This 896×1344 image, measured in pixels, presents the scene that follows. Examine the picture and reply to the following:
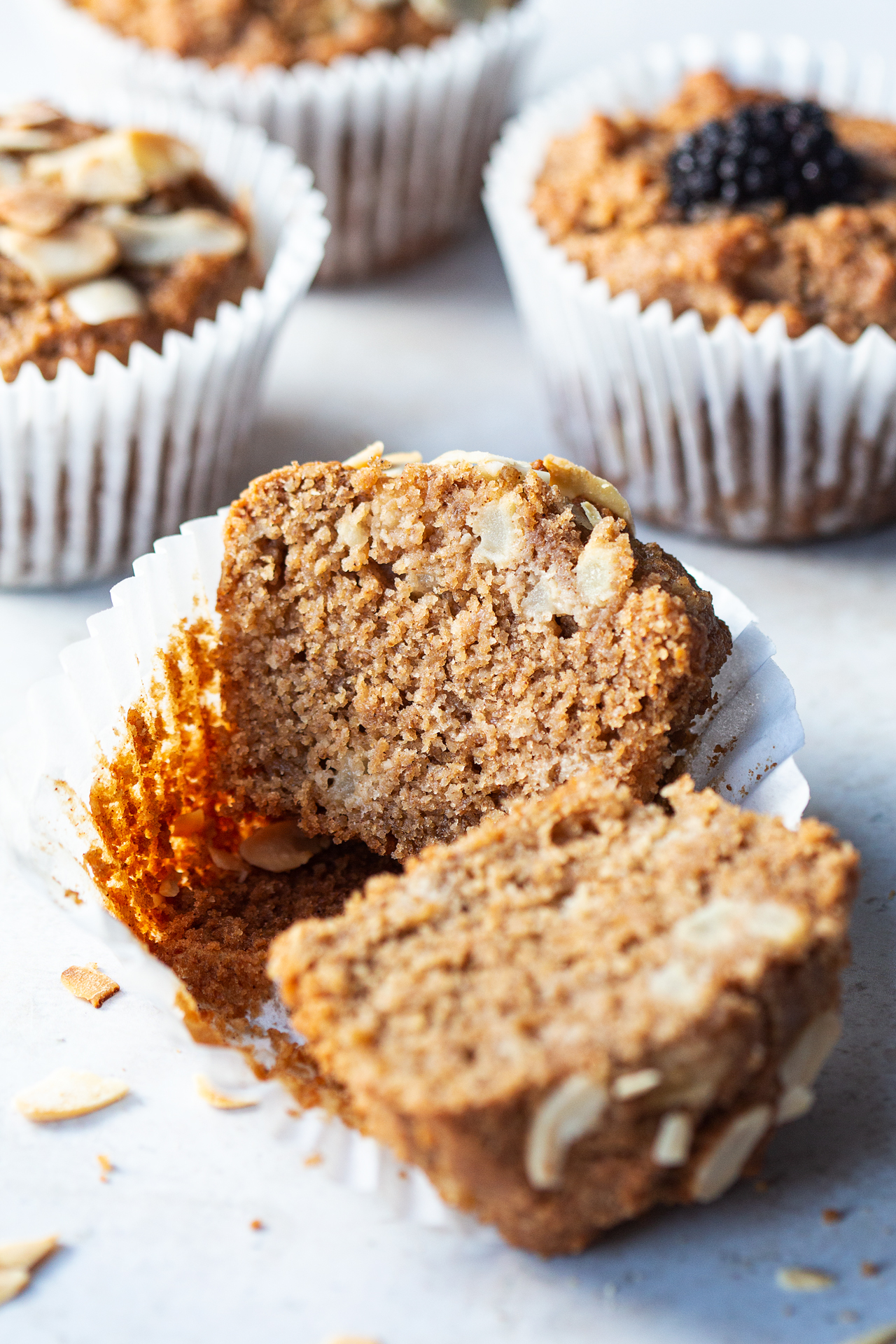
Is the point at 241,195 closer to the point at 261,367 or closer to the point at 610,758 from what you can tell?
the point at 261,367

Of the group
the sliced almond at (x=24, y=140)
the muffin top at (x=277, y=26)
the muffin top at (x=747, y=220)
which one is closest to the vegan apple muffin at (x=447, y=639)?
the muffin top at (x=747, y=220)

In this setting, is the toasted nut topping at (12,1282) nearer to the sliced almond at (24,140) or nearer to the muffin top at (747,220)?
the muffin top at (747,220)

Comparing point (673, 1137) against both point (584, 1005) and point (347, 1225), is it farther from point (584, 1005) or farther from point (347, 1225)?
point (347, 1225)

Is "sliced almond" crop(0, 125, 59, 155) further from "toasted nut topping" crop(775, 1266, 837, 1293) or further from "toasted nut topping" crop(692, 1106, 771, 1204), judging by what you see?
"toasted nut topping" crop(775, 1266, 837, 1293)

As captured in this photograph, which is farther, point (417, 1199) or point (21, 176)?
point (21, 176)

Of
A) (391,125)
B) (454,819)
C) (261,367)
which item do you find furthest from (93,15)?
(454,819)

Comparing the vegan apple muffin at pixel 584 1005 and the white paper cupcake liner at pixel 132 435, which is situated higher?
the vegan apple muffin at pixel 584 1005

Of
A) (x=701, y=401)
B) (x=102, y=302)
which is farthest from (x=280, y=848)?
(x=701, y=401)
